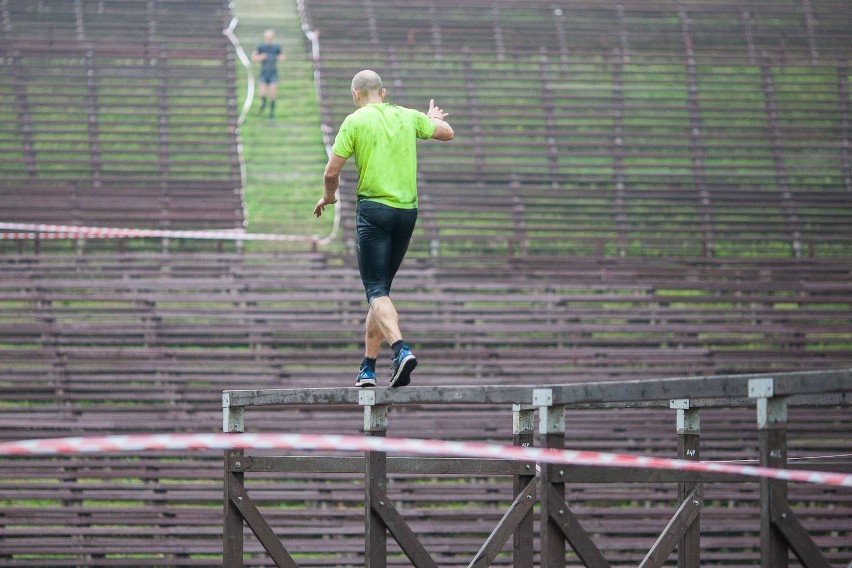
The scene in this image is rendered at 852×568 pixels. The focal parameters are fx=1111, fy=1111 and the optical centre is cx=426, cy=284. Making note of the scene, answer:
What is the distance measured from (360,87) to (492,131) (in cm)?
1213

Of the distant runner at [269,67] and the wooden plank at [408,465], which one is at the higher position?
the distant runner at [269,67]

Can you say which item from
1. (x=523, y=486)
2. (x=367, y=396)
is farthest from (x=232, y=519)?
(x=523, y=486)

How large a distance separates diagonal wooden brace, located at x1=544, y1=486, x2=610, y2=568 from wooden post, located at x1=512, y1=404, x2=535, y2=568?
89 cm

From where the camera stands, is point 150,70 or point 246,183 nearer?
point 246,183

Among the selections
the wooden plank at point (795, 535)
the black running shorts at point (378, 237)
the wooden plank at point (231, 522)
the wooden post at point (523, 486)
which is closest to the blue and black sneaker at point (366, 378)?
the black running shorts at point (378, 237)

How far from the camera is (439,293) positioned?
45.1 ft

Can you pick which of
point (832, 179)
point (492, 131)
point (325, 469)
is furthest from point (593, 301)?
point (325, 469)

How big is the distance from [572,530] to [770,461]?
85 centimetres

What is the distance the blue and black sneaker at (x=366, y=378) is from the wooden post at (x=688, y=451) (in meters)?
1.44

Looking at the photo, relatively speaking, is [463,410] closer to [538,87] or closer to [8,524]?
[8,524]

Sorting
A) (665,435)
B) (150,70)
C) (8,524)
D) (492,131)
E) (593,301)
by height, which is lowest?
(8,524)

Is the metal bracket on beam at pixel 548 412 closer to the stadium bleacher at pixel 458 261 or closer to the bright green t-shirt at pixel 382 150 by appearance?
the bright green t-shirt at pixel 382 150

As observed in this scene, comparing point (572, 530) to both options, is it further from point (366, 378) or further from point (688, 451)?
point (366, 378)

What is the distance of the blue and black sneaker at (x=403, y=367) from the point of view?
5062mm
